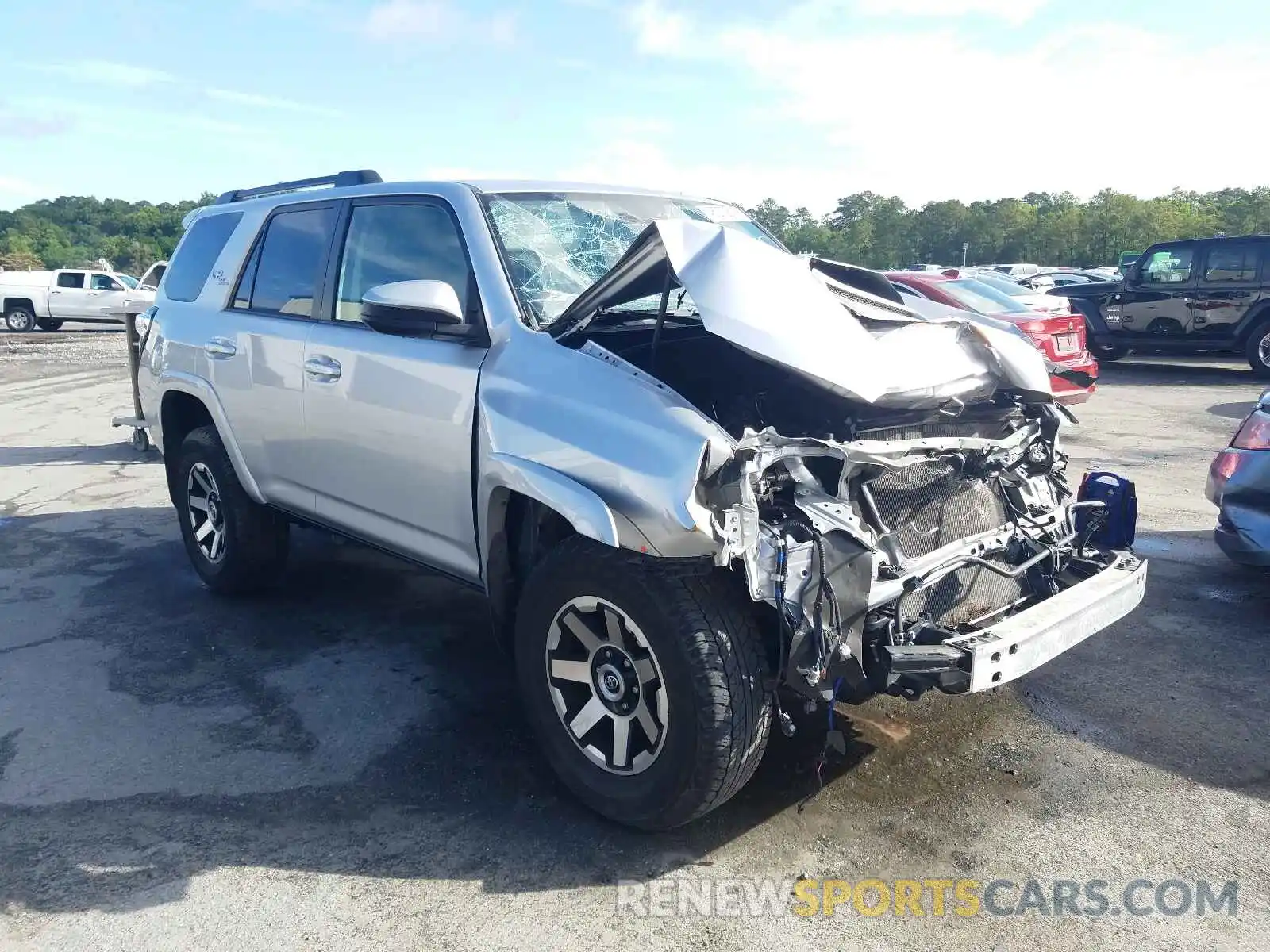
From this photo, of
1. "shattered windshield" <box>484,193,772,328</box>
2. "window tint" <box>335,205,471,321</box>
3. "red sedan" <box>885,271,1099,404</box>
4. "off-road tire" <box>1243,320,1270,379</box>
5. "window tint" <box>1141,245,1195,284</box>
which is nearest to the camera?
"shattered windshield" <box>484,193,772,328</box>

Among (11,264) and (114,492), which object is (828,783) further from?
(11,264)

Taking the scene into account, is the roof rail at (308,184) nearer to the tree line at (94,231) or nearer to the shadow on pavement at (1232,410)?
the shadow on pavement at (1232,410)

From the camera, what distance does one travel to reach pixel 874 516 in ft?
10.5

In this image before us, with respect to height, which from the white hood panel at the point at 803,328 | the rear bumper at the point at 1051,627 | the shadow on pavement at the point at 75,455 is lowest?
the shadow on pavement at the point at 75,455

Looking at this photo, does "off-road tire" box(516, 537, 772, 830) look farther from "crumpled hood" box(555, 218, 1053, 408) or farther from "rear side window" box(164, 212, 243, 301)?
"rear side window" box(164, 212, 243, 301)

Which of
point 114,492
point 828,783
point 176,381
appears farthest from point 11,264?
point 828,783

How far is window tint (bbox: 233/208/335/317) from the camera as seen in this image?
446 centimetres

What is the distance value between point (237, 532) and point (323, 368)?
1.31m

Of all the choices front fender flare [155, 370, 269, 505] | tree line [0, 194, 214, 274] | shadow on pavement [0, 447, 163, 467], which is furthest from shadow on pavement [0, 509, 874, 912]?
tree line [0, 194, 214, 274]

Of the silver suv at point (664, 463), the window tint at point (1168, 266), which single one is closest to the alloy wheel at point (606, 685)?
the silver suv at point (664, 463)

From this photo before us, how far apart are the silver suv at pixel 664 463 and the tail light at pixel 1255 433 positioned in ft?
4.40

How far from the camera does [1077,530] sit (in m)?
3.94

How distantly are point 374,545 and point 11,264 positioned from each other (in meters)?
48.3

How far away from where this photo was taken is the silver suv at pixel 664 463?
285cm
